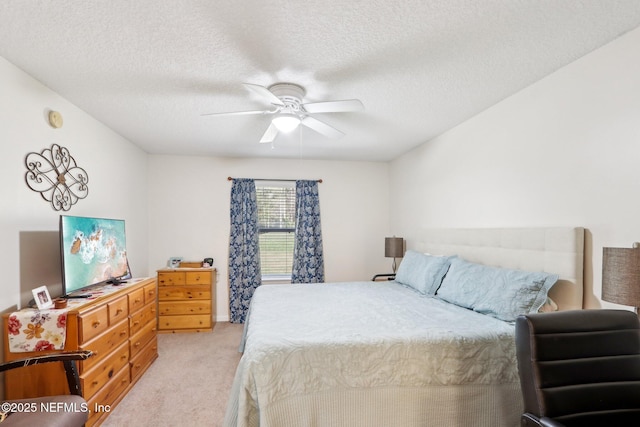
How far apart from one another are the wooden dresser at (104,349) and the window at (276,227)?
195 centimetres

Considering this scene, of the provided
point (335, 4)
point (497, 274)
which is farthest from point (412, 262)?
point (335, 4)

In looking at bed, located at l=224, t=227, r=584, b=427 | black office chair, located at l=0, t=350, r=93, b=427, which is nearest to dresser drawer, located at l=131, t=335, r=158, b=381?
black office chair, located at l=0, t=350, r=93, b=427

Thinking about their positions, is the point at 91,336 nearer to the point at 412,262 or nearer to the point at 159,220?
the point at 159,220

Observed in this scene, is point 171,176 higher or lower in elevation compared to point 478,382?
higher

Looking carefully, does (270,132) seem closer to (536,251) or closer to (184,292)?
(536,251)

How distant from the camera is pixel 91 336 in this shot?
6.93 ft

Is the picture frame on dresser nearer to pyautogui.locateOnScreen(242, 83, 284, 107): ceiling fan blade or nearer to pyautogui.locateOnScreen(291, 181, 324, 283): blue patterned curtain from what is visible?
pyautogui.locateOnScreen(242, 83, 284, 107): ceiling fan blade

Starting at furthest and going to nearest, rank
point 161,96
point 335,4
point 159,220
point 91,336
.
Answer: point 159,220 → point 161,96 → point 91,336 → point 335,4

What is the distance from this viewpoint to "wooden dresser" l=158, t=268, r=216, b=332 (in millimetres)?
4066

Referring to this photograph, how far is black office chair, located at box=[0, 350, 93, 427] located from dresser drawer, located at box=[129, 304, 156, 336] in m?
1.10

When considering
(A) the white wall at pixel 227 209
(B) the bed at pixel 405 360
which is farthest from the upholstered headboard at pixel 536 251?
(A) the white wall at pixel 227 209

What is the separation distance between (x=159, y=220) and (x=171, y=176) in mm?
683

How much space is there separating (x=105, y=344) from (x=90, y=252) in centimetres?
76

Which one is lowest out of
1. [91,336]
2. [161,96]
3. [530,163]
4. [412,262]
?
[91,336]
